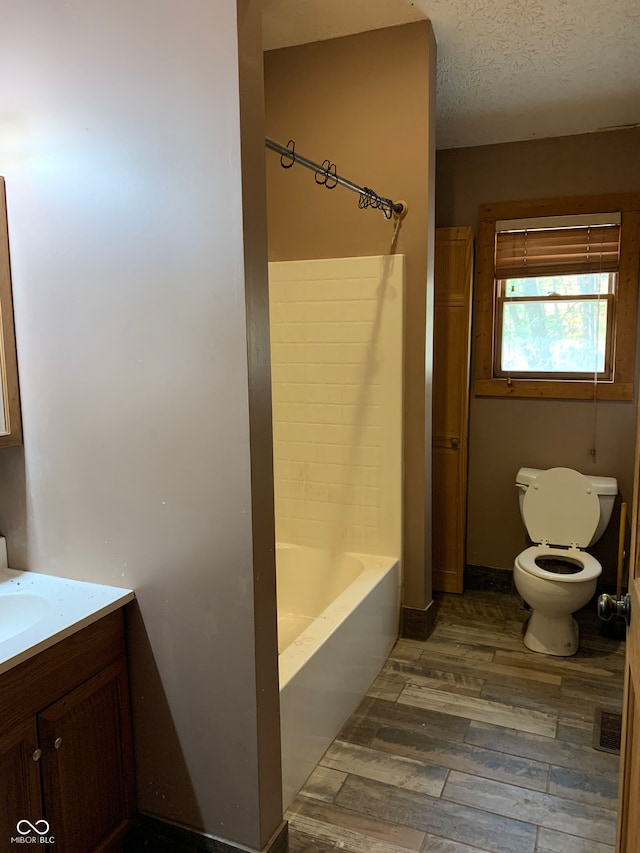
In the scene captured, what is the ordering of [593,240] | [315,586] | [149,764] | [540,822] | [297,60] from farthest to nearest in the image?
[593,240], [315,586], [297,60], [540,822], [149,764]

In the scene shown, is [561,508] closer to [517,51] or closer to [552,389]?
[552,389]

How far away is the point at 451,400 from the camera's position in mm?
3396

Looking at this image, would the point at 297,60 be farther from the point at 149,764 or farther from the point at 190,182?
the point at 149,764

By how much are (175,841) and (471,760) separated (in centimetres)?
104

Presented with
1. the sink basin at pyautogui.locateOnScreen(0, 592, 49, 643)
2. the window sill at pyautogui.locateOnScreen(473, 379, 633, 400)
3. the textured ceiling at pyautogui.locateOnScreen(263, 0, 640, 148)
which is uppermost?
the textured ceiling at pyautogui.locateOnScreen(263, 0, 640, 148)

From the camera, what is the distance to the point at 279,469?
306 cm

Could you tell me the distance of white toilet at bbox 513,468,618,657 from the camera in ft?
9.25

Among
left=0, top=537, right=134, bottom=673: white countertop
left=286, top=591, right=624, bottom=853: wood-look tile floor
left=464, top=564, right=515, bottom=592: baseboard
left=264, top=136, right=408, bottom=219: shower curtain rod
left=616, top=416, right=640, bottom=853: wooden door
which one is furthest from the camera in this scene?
left=464, top=564, right=515, bottom=592: baseboard

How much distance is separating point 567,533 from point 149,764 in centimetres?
227

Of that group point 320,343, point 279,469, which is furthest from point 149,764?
point 320,343

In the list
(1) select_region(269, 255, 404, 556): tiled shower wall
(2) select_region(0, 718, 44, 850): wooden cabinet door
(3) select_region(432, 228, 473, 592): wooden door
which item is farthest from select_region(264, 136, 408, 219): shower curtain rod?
(2) select_region(0, 718, 44, 850): wooden cabinet door

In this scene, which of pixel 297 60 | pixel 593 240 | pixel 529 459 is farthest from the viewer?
pixel 529 459

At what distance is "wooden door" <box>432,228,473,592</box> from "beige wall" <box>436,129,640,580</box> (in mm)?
220

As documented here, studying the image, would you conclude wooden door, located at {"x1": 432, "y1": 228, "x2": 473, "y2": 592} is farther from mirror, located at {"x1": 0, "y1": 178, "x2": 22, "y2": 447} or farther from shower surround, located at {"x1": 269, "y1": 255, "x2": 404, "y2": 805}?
mirror, located at {"x1": 0, "y1": 178, "x2": 22, "y2": 447}
